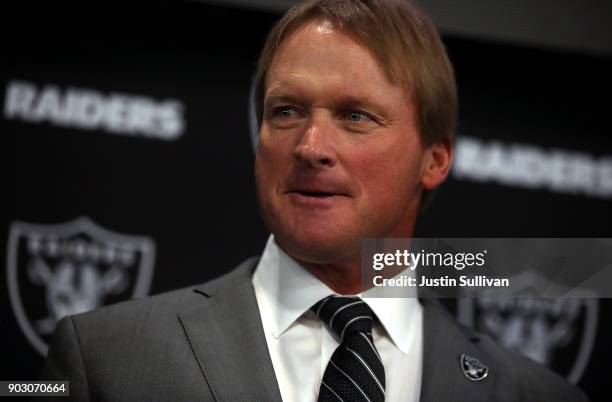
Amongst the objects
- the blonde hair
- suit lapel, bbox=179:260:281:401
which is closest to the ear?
the blonde hair

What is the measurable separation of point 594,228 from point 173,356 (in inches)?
Result: 60.9

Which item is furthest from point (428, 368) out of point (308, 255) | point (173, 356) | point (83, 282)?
point (83, 282)

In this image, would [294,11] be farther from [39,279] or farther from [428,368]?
[39,279]

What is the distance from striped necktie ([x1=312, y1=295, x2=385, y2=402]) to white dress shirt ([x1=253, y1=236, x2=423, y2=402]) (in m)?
0.02

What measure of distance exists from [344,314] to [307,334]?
0.08 m

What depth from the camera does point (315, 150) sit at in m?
1.43

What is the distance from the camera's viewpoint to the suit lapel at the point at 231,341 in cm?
140

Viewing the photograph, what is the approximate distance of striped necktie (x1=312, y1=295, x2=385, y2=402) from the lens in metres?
1.41

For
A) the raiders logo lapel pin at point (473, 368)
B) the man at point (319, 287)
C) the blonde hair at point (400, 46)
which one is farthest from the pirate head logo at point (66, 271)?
the raiders logo lapel pin at point (473, 368)

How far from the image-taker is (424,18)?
169 centimetres

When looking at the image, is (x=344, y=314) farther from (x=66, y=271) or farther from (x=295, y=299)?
(x=66, y=271)

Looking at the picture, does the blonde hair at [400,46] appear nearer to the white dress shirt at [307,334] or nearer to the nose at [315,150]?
the nose at [315,150]

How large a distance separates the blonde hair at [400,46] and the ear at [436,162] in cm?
2

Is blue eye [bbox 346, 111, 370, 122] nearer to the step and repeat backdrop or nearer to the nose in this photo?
the nose
